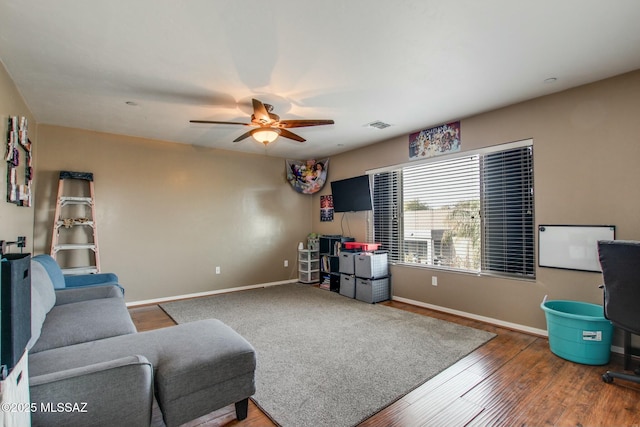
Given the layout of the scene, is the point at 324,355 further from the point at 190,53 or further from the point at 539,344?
the point at 190,53

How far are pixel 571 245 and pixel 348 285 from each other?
9.20ft

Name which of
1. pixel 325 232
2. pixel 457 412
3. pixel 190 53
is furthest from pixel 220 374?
pixel 325 232

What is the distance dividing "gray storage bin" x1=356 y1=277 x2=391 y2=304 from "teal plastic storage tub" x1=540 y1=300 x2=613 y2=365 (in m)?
2.10

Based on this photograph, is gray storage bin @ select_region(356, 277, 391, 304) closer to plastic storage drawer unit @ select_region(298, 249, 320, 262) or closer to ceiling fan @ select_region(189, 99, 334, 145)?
plastic storage drawer unit @ select_region(298, 249, 320, 262)

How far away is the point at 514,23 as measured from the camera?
1979 millimetres

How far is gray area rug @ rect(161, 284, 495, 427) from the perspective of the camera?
1935mm

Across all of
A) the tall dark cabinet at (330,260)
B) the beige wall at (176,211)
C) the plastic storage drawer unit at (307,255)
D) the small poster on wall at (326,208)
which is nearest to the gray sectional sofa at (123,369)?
the beige wall at (176,211)

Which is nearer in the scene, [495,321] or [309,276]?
[495,321]

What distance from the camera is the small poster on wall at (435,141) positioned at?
12.6 feet

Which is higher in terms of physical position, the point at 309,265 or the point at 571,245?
the point at 571,245

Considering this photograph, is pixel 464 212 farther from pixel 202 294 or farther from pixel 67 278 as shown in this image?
pixel 67 278

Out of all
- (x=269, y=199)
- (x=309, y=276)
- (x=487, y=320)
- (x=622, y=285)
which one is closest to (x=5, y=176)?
(x=269, y=199)

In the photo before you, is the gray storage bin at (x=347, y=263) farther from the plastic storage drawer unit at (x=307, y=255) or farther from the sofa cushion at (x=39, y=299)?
the sofa cushion at (x=39, y=299)

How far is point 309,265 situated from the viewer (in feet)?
18.8
